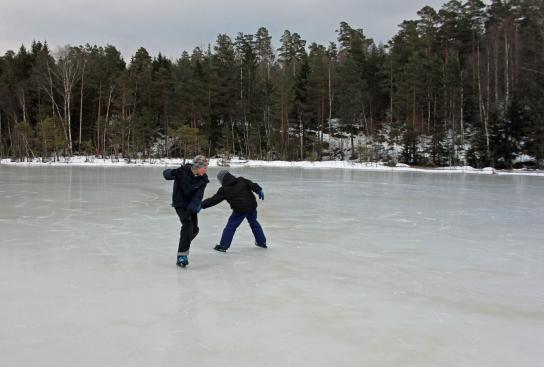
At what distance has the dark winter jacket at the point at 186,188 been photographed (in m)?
5.00

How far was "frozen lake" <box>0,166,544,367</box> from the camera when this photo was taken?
2.88 metres

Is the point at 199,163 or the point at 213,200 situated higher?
the point at 199,163

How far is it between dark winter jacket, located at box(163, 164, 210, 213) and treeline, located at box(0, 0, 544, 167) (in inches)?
1212

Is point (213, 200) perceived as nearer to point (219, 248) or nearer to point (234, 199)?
point (234, 199)

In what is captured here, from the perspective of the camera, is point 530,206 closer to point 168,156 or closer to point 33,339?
point 33,339

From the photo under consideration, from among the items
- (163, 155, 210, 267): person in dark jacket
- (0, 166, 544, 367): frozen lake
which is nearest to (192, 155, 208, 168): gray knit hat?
(163, 155, 210, 267): person in dark jacket

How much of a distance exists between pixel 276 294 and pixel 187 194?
62.1 inches

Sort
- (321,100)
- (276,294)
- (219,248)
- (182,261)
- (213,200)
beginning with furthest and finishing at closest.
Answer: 1. (321,100)
2. (219,248)
3. (213,200)
4. (182,261)
5. (276,294)

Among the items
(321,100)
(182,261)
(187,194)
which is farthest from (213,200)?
(321,100)

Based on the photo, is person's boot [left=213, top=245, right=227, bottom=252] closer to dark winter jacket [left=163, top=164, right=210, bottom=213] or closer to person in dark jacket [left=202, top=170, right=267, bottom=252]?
person in dark jacket [left=202, top=170, right=267, bottom=252]

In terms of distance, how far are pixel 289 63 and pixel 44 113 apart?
34377 millimetres

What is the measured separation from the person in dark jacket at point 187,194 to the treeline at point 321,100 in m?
30.8

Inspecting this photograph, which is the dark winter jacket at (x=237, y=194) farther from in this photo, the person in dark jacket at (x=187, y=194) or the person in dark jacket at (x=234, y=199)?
the person in dark jacket at (x=187, y=194)

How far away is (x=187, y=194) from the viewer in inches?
197
